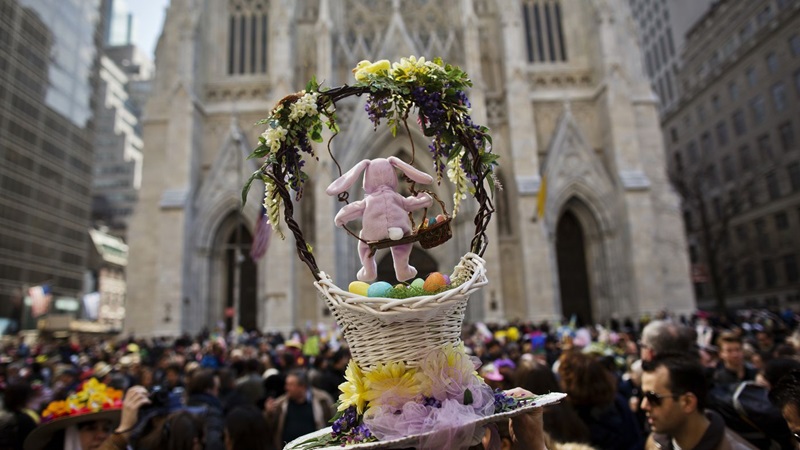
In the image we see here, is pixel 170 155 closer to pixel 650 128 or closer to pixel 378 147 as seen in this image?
pixel 378 147

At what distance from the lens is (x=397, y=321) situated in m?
1.98

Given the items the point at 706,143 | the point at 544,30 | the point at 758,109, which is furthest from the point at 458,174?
the point at 706,143

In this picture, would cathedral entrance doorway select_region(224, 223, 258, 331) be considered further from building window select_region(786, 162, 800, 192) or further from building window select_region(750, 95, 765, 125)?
building window select_region(750, 95, 765, 125)

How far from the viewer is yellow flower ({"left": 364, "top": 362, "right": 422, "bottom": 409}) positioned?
1894 mm

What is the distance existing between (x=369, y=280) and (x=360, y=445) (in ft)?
3.27

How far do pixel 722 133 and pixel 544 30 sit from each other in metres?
24.9

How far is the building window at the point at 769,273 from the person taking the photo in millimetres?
35709

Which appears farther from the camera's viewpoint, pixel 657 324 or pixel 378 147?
pixel 378 147

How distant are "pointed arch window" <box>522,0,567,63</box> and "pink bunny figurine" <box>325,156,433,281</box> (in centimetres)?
2432

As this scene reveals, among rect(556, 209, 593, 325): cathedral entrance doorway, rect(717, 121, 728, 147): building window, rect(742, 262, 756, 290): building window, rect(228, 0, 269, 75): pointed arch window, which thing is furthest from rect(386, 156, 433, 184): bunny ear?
rect(717, 121, 728, 147): building window

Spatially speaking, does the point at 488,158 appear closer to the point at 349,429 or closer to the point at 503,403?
the point at 503,403

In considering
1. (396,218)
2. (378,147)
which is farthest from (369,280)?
(378,147)

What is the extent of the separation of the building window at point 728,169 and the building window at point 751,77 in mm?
5401

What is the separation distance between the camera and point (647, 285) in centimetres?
2097
